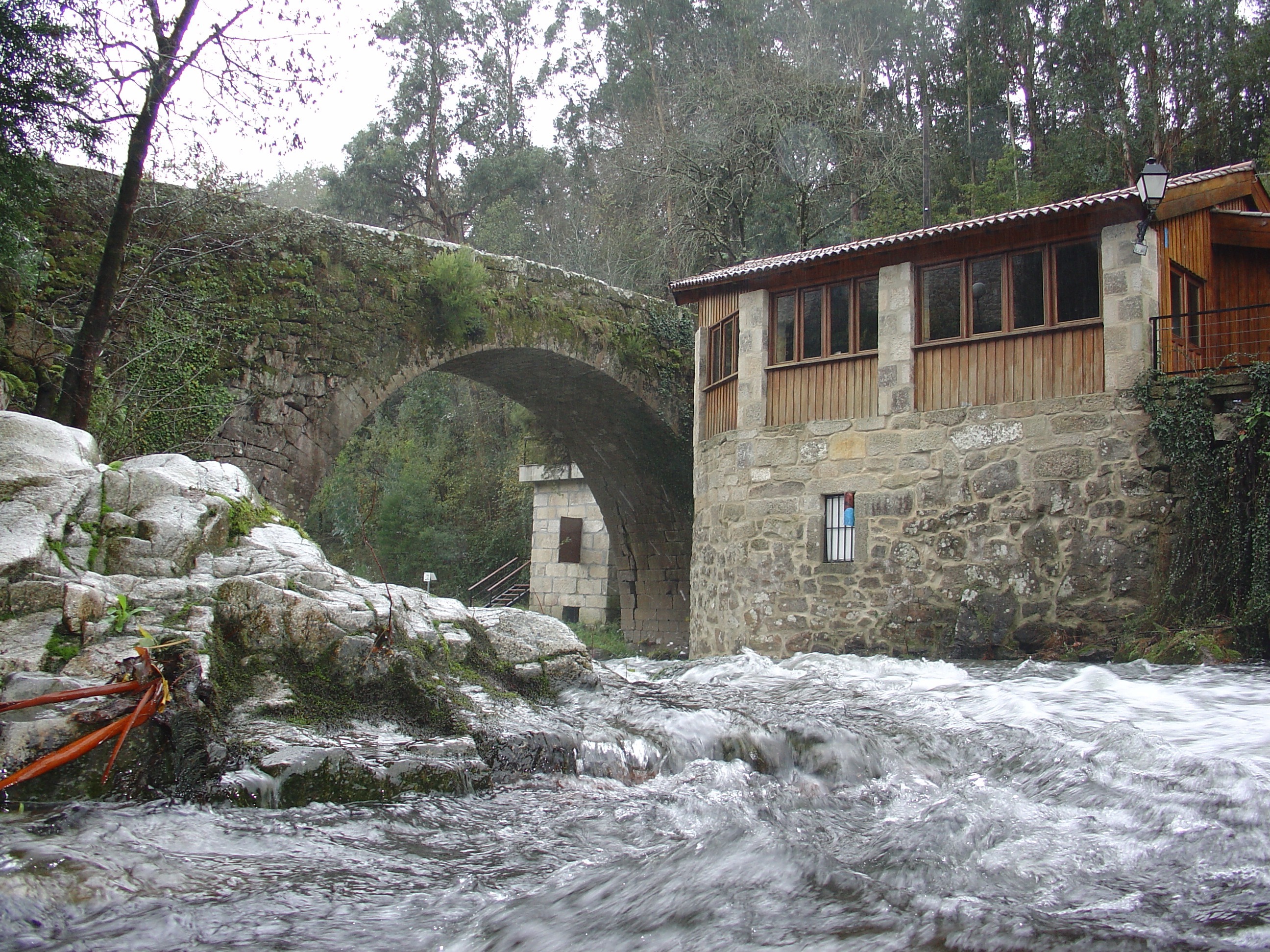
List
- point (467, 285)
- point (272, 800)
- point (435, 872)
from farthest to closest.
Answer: point (467, 285), point (272, 800), point (435, 872)

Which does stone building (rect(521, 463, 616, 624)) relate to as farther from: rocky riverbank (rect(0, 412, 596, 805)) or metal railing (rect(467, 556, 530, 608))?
rocky riverbank (rect(0, 412, 596, 805))

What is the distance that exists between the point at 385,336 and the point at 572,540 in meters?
9.48

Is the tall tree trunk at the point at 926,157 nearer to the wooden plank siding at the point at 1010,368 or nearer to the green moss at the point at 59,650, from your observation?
the wooden plank siding at the point at 1010,368

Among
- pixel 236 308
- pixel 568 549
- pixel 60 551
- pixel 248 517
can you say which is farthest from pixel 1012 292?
pixel 568 549

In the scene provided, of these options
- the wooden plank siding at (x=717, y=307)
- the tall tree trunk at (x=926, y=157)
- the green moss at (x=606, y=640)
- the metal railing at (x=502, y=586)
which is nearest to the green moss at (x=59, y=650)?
the wooden plank siding at (x=717, y=307)

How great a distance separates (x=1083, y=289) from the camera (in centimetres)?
962

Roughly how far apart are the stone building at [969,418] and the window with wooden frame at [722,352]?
0.10 metres

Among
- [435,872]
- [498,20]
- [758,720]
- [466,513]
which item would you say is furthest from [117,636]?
[498,20]

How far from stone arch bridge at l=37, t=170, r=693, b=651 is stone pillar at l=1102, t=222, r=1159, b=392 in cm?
677

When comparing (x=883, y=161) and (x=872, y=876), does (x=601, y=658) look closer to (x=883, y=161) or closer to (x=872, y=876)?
(x=883, y=161)

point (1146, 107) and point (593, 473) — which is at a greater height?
point (1146, 107)

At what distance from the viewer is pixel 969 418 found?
10008 mm

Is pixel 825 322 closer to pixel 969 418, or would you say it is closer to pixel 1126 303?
pixel 969 418

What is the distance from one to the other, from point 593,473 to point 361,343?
6.86 metres
